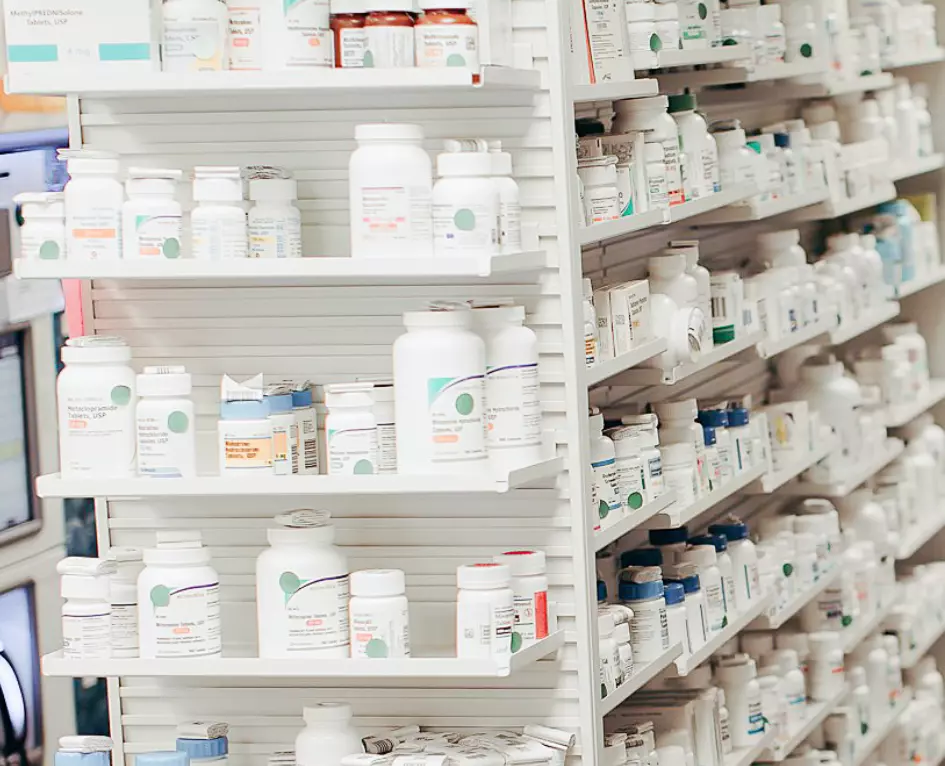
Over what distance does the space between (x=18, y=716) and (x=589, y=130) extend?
2.07 m

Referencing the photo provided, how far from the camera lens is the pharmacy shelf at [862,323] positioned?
522cm

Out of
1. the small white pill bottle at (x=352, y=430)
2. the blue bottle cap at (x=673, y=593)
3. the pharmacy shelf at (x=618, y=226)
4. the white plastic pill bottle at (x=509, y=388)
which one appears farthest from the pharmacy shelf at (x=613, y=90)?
the blue bottle cap at (x=673, y=593)

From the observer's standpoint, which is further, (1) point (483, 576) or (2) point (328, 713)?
(2) point (328, 713)

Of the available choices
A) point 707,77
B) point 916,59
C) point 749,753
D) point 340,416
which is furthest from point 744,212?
point 916,59

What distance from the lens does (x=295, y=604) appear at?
3.09 meters

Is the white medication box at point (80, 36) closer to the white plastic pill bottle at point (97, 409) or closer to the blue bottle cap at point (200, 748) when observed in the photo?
the white plastic pill bottle at point (97, 409)

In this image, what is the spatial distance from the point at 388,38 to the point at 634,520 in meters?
1.10

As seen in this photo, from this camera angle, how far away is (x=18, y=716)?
4582 millimetres

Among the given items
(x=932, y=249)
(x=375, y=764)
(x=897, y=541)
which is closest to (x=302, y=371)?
(x=375, y=764)

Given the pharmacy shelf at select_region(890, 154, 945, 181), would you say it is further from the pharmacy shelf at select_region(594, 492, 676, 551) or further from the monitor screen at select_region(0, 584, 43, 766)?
the monitor screen at select_region(0, 584, 43, 766)

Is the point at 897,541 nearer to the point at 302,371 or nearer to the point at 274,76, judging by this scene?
the point at 302,371

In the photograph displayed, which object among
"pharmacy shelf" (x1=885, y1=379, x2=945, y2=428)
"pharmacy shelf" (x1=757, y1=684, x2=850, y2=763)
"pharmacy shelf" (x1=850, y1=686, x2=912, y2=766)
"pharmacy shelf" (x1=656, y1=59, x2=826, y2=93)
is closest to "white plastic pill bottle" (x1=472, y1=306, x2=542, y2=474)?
"pharmacy shelf" (x1=656, y1=59, x2=826, y2=93)

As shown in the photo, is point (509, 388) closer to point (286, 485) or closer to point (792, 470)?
point (286, 485)

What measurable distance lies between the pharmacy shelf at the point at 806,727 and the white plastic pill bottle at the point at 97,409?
212 centimetres
